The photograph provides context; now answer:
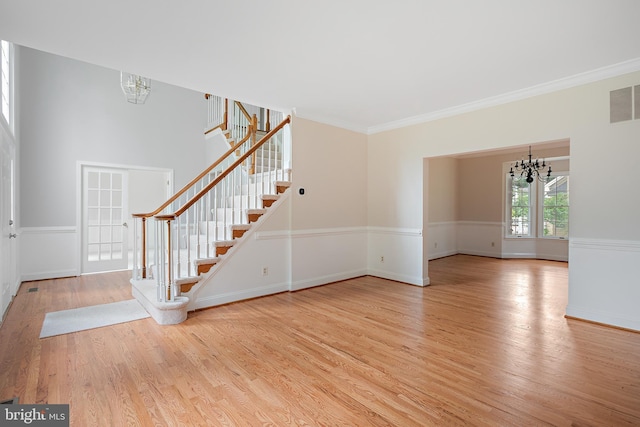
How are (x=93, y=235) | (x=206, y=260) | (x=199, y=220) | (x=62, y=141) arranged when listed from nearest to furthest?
(x=206, y=260) < (x=199, y=220) < (x=62, y=141) < (x=93, y=235)

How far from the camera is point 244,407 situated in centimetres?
194

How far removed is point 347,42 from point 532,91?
244cm

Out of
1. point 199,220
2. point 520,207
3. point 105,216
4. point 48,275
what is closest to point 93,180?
point 105,216

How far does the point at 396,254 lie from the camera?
5.24 m

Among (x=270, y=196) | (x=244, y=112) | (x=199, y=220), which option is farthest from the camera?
(x=244, y=112)

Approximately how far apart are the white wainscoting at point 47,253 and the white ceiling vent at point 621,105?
25.3ft

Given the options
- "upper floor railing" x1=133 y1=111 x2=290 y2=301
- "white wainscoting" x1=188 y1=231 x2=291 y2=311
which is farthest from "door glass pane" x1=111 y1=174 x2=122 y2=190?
"white wainscoting" x1=188 y1=231 x2=291 y2=311

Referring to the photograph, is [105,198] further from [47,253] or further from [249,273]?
[249,273]

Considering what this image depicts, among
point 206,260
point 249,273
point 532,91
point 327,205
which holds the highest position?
point 532,91

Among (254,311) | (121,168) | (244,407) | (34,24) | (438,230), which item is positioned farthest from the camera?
(438,230)

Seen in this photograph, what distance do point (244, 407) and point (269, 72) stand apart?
3.02 metres

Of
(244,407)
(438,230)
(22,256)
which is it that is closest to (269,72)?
(244,407)

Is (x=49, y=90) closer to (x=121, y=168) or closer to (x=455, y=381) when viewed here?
(x=121, y=168)

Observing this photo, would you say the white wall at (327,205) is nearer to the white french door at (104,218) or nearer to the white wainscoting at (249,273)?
the white wainscoting at (249,273)
